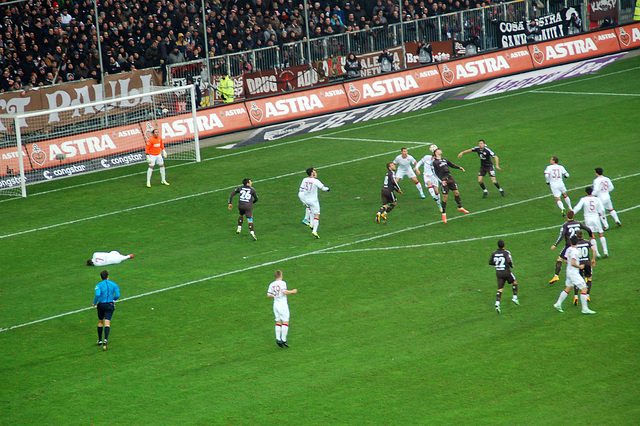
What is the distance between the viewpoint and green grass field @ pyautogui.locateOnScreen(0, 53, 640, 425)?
15617 millimetres

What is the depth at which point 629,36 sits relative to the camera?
50.2m

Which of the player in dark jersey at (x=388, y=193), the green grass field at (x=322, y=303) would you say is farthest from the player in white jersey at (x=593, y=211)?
the player in dark jersey at (x=388, y=193)

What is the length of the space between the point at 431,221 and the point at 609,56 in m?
27.7

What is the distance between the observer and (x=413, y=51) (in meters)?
46.6

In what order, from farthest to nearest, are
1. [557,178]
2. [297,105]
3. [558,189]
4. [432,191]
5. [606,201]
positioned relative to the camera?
[297,105] → [432,191] → [558,189] → [557,178] → [606,201]

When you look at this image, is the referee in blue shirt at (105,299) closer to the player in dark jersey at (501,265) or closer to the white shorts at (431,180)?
the player in dark jersey at (501,265)

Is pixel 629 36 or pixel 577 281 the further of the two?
pixel 629 36

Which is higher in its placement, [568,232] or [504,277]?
[568,232]

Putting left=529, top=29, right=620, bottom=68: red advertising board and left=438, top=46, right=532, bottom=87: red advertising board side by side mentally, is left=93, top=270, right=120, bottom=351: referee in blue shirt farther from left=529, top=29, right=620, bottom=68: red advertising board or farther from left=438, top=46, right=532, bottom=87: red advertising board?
left=529, top=29, right=620, bottom=68: red advertising board

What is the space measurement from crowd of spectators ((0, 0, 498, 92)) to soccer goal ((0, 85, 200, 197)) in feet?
8.33

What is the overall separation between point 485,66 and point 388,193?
2228 centimetres

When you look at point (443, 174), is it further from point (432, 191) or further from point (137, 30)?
point (137, 30)

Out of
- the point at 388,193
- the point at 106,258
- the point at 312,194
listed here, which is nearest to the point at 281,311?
the point at 312,194

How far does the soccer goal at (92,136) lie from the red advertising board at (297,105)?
12.2 feet
